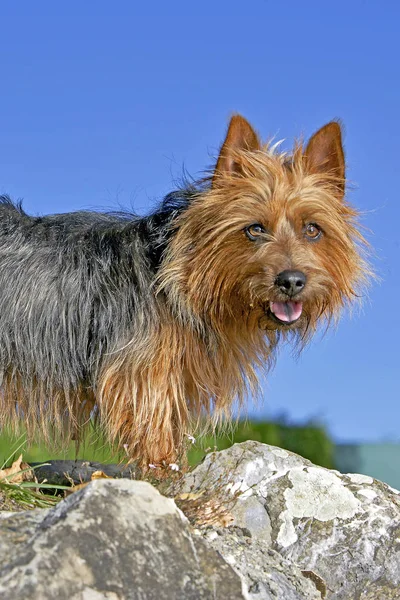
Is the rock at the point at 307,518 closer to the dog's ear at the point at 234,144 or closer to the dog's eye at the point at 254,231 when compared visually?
the dog's eye at the point at 254,231

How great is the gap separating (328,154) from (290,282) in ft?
4.66

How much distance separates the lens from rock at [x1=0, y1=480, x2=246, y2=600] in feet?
11.4

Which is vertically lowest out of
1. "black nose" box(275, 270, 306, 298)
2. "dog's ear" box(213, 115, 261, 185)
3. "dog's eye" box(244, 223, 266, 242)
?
"black nose" box(275, 270, 306, 298)

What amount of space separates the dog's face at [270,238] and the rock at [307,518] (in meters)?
1.16

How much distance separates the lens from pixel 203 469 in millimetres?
6629

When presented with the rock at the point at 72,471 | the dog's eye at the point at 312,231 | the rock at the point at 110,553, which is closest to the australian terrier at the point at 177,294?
the dog's eye at the point at 312,231

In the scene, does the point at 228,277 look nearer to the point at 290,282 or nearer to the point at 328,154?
the point at 290,282

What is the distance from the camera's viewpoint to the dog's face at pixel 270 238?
6.17 metres

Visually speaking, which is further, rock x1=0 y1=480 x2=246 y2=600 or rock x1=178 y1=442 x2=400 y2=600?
rock x1=178 y1=442 x2=400 y2=600

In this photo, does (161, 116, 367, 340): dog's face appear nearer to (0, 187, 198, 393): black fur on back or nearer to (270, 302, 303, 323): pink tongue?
(270, 302, 303, 323): pink tongue

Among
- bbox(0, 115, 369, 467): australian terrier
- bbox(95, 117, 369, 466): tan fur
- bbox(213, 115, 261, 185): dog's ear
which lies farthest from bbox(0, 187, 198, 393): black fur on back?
bbox(213, 115, 261, 185): dog's ear

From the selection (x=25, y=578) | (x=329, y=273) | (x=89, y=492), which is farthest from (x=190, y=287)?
(x=25, y=578)

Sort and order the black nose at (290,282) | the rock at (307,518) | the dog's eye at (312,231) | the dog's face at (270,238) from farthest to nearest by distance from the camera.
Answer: the dog's eye at (312,231) < the dog's face at (270,238) < the black nose at (290,282) < the rock at (307,518)

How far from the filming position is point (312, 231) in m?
6.44
